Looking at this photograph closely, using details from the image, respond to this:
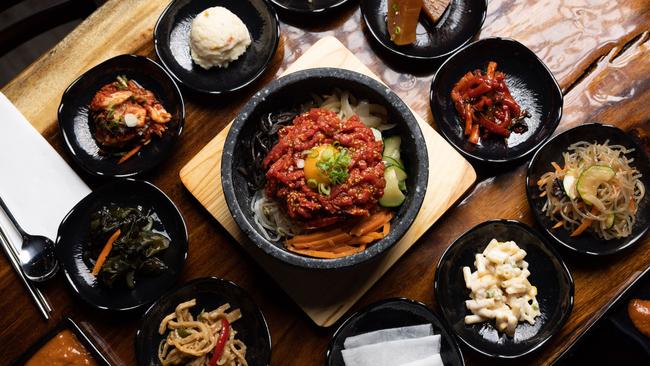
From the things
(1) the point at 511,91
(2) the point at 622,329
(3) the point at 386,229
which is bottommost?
(2) the point at 622,329

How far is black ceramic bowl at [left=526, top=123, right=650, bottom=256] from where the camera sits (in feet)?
13.0

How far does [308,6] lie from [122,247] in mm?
1741

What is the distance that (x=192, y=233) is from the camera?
411 cm

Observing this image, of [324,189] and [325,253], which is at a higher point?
[324,189]

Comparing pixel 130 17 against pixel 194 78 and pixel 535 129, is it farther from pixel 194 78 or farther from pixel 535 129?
pixel 535 129

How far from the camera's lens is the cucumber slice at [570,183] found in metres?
3.97

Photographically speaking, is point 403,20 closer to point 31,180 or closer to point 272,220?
point 272,220

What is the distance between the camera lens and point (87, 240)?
401 cm

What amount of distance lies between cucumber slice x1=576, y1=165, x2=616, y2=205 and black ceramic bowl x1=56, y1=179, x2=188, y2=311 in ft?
7.16

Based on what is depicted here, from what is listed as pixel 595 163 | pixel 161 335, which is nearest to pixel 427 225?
pixel 595 163

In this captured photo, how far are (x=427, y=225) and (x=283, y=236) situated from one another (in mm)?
795

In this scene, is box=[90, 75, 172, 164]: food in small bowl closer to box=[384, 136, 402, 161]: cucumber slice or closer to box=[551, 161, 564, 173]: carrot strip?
box=[384, 136, 402, 161]: cucumber slice

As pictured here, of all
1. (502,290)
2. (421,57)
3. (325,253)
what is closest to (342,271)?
(325,253)

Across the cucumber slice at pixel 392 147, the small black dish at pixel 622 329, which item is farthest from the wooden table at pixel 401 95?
the cucumber slice at pixel 392 147
